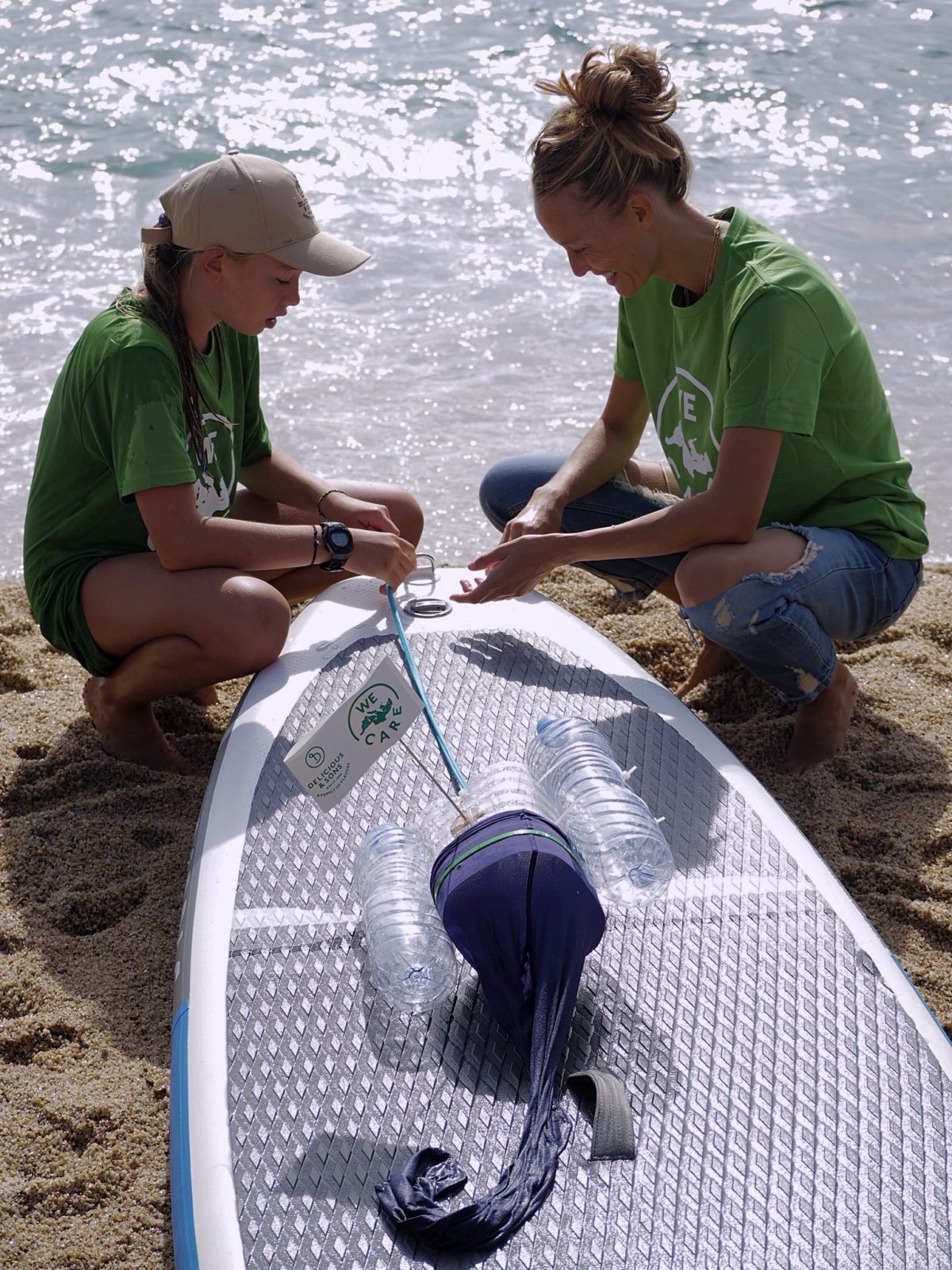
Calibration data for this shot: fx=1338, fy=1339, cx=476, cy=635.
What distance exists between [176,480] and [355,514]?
2.04 ft

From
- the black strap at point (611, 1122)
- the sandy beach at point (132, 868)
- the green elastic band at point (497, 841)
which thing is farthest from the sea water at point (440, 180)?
the black strap at point (611, 1122)

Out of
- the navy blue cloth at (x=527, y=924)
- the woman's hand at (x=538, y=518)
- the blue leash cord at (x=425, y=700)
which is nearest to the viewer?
the navy blue cloth at (x=527, y=924)

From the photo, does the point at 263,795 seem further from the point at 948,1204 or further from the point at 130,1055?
the point at 948,1204

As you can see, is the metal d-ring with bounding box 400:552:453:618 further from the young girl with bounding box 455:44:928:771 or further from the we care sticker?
the we care sticker

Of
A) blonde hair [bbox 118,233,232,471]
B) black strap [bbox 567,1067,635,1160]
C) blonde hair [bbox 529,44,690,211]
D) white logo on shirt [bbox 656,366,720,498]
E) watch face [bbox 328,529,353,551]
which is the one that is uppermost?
blonde hair [bbox 529,44,690,211]

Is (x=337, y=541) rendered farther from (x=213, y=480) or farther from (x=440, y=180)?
(x=440, y=180)

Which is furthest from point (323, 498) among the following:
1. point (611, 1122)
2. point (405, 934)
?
point (611, 1122)

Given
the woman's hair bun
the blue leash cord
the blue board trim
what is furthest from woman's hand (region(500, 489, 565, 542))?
the blue board trim

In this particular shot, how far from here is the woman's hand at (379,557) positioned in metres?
2.75

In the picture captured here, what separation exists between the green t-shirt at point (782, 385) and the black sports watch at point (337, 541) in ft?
A: 2.55

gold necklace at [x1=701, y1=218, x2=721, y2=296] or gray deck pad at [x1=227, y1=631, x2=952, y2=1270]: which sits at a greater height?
gold necklace at [x1=701, y1=218, x2=721, y2=296]

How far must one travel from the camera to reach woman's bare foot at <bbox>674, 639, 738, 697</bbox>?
3156mm

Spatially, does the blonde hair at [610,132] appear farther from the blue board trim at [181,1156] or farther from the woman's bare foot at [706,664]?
the blue board trim at [181,1156]

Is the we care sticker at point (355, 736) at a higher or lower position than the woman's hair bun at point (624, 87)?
lower
